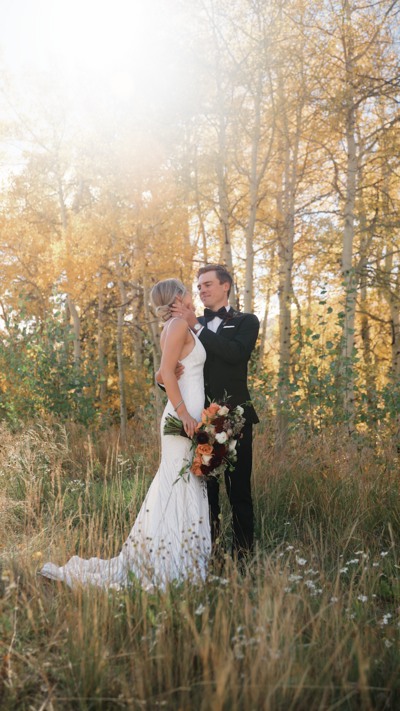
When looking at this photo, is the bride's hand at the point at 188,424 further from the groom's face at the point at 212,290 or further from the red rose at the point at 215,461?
the groom's face at the point at 212,290

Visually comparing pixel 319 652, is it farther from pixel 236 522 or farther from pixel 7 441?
pixel 7 441

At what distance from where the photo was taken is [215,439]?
9.61 ft

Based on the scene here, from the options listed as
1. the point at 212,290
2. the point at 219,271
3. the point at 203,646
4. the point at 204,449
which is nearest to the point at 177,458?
the point at 204,449

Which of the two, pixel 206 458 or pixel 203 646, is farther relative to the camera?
pixel 206 458

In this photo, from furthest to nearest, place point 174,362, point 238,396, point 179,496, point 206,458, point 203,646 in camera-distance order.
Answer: point 238,396, point 179,496, point 174,362, point 206,458, point 203,646

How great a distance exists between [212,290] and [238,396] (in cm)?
84

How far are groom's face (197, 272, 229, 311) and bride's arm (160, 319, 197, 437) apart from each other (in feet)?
1.85

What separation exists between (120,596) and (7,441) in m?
4.48

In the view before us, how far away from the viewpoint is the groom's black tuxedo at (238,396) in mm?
A: 3279

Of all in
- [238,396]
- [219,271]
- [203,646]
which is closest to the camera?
[203,646]

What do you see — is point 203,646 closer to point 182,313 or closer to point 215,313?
point 182,313

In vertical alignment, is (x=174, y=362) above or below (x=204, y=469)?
above

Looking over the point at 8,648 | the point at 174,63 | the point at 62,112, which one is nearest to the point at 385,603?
the point at 8,648

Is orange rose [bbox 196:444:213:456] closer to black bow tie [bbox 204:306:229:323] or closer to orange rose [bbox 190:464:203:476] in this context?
orange rose [bbox 190:464:203:476]
